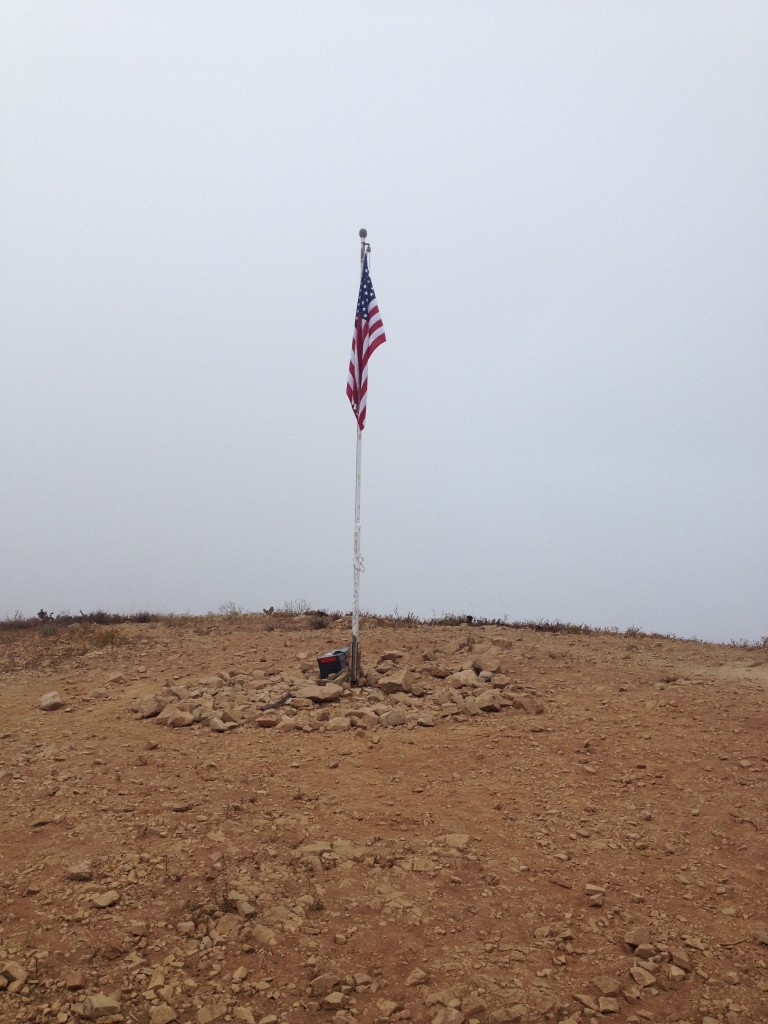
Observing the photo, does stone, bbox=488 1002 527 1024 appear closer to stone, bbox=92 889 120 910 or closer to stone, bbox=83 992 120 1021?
stone, bbox=83 992 120 1021

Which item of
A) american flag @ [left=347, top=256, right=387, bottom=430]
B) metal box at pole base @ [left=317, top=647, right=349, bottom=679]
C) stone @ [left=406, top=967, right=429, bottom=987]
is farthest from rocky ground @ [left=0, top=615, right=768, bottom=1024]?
american flag @ [left=347, top=256, right=387, bottom=430]

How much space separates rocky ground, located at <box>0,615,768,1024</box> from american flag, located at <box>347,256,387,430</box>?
12.9 feet

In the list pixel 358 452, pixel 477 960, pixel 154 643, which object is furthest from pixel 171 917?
pixel 154 643

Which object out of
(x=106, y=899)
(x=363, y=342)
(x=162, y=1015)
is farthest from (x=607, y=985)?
(x=363, y=342)

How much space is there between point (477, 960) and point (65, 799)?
3.87 meters

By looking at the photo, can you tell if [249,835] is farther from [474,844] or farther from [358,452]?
[358,452]

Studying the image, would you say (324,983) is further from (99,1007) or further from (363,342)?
(363,342)

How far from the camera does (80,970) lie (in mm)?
3727

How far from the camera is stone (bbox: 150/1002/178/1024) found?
3420mm

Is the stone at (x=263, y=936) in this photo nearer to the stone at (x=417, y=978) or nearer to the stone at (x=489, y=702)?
the stone at (x=417, y=978)

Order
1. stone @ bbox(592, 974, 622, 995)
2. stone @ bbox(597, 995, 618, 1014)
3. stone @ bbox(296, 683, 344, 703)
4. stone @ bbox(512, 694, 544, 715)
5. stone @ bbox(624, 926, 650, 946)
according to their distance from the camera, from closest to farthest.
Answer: stone @ bbox(597, 995, 618, 1014) → stone @ bbox(592, 974, 622, 995) → stone @ bbox(624, 926, 650, 946) → stone @ bbox(512, 694, 544, 715) → stone @ bbox(296, 683, 344, 703)

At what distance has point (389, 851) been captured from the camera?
506 centimetres

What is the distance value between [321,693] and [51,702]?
3567 millimetres

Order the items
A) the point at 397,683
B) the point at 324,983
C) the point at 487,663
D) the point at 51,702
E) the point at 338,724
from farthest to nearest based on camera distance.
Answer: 1. the point at 487,663
2. the point at 397,683
3. the point at 51,702
4. the point at 338,724
5. the point at 324,983
